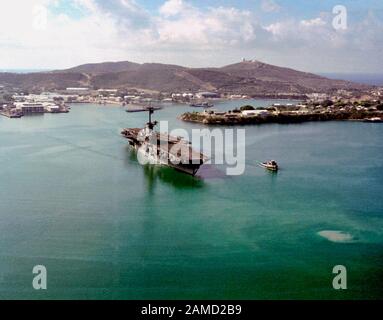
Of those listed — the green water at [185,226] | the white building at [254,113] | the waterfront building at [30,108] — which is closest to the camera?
the green water at [185,226]

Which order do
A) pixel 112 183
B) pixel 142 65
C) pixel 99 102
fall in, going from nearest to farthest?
1. pixel 112 183
2. pixel 99 102
3. pixel 142 65

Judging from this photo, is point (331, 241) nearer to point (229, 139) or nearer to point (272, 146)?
point (272, 146)

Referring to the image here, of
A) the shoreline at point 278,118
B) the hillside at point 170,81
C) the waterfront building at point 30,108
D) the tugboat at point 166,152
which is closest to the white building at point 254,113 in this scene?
the shoreline at point 278,118

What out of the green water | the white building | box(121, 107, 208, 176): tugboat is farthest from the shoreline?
the green water

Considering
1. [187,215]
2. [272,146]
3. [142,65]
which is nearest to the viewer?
[187,215]

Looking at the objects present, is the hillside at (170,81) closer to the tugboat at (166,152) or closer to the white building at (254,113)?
Answer: the white building at (254,113)

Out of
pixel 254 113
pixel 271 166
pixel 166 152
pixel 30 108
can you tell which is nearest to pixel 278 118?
pixel 254 113

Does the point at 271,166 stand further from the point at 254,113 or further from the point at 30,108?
the point at 30,108
